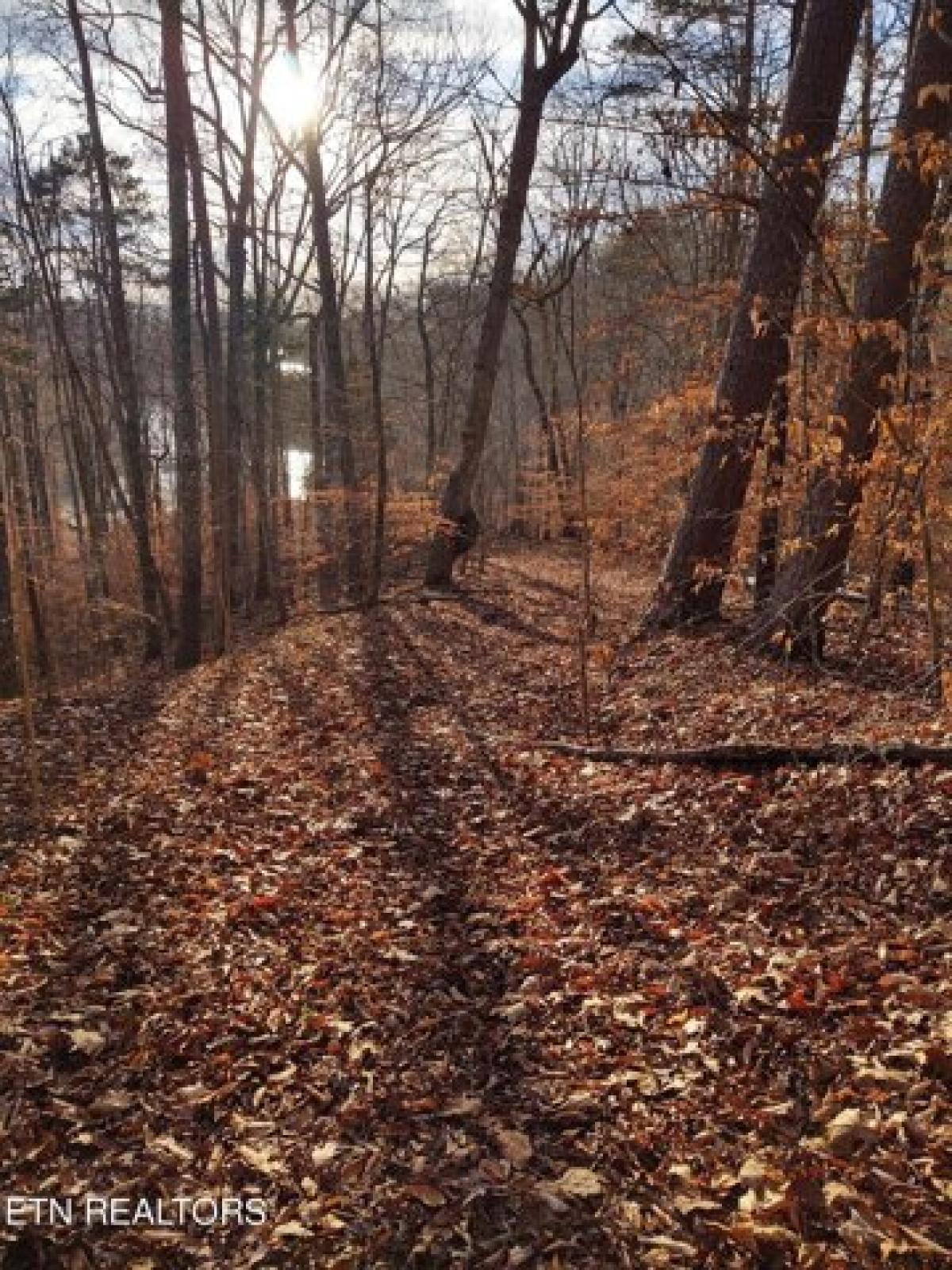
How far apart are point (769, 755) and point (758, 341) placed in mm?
4084

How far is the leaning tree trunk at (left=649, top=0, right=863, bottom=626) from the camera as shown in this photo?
21.7ft

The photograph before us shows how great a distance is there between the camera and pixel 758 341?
7.45m

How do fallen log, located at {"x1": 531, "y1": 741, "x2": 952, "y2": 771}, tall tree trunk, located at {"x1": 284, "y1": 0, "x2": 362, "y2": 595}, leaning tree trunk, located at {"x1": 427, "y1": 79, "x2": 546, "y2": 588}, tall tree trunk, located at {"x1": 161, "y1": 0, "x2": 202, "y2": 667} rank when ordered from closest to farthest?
1. fallen log, located at {"x1": 531, "y1": 741, "x2": 952, "y2": 771}
2. tall tree trunk, located at {"x1": 161, "y1": 0, "x2": 202, "y2": 667}
3. leaning tree trunk, located at {"x1": 427, "y1": 79, "x2": 546, "y2": 588}
4. tall tree trunk, located at {"x1": 284, "y1": 0, "x2": 362, "y2": 595}

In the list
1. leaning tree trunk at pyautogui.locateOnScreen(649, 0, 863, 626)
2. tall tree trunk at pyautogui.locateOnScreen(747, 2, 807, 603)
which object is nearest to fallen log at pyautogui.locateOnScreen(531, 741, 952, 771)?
leaning tree trunk at pyautogui.locateOnScreen(649, 0, 863, 626)

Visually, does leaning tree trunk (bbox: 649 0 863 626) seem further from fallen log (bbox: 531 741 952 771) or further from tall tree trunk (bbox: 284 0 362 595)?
tall tree trunk (bbox: 284 0 362 595)

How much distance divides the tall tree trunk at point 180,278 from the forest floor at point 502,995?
4925 mm

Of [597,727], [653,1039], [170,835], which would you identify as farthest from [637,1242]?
[597,727]

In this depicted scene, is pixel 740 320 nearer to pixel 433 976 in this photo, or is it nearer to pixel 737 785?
pixel 737 785

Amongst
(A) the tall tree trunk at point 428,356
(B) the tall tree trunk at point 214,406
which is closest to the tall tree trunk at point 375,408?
(B) the tall tree trunk at point 214,406

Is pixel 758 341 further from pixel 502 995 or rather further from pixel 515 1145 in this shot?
pixel 515 1145

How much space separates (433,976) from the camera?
3.90m

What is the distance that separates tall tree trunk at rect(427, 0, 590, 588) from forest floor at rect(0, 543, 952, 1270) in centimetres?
710

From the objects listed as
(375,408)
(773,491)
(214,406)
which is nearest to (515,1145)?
(773,491)

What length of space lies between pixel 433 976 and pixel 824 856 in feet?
6.61
